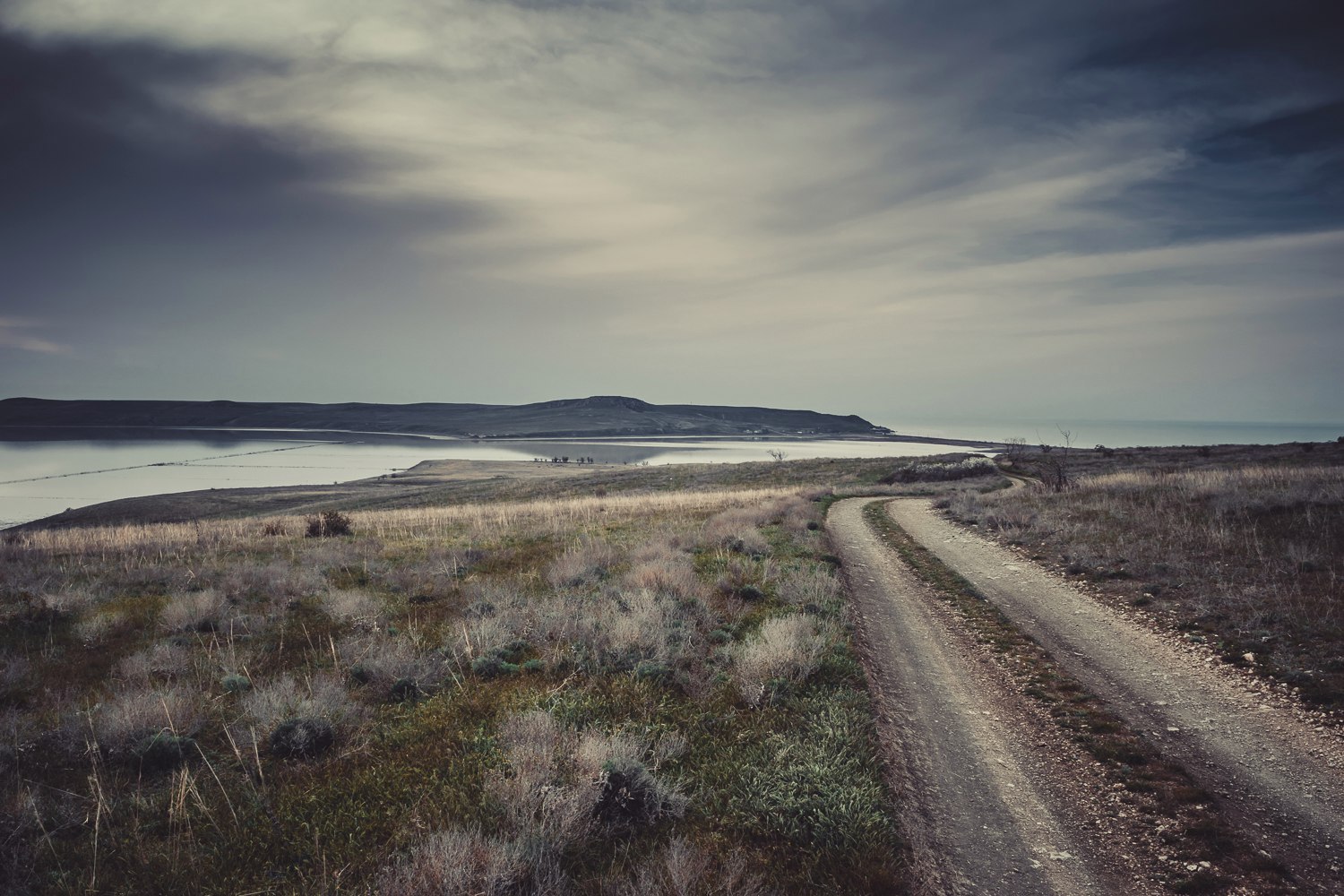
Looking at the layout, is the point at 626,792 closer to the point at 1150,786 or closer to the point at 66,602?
the point at 1150,786

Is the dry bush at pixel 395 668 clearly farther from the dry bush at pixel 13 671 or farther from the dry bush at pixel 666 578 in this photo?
the dry bush at pixel 666 578

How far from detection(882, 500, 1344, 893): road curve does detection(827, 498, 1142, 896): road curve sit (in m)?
1.26

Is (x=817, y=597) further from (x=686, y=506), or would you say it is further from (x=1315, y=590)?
(x=686, y=506)

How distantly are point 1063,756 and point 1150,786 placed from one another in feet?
2.38

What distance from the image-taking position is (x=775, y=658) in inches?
313

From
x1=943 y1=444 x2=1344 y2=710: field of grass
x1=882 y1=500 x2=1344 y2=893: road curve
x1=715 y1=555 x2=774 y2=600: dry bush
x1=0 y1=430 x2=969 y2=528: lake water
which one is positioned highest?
x1=943 y1=444 x2=1344 y2=710: field of grass

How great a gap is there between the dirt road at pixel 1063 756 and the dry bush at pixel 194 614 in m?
11.3

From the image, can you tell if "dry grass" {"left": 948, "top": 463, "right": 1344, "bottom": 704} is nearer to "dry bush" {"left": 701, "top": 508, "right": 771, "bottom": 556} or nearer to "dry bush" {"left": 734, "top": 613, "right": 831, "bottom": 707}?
"dry bush" {"left": 734, "top": 613, "right": 831, "bottom": 707}

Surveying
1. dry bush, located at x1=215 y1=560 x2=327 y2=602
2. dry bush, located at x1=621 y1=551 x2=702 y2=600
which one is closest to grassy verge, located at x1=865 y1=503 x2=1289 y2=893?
dry bush, located at x1=621 y1=551 x2=702 y2=600

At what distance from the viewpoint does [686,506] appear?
2922cm

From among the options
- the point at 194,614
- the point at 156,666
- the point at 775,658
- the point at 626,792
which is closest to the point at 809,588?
the point at 775,658

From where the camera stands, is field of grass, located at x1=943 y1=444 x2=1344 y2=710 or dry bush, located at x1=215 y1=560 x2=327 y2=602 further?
dry bush, located at x1=215 y1=560 x2=327 y2=602

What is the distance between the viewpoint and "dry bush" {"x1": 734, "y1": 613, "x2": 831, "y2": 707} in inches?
295

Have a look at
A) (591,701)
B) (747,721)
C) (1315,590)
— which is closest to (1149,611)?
(1315,590)
